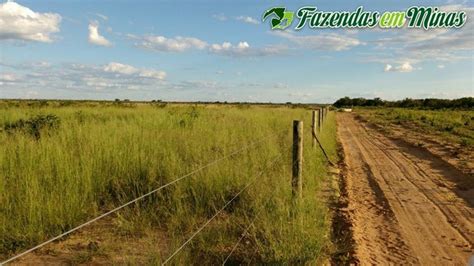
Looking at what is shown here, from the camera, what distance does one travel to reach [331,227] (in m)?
5.55

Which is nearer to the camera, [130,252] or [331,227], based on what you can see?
[130,252]

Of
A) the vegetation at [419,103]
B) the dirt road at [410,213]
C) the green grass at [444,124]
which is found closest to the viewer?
the dirt road at [410,213]

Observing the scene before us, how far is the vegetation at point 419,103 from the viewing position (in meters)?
81.8

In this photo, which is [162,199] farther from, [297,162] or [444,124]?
[444,124]

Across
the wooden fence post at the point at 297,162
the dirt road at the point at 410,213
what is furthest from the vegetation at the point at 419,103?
the wooden fence post at the point at 297,162

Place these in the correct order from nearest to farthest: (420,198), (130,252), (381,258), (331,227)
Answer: (130,252) → (381,258) → (331,227) → (420,198)

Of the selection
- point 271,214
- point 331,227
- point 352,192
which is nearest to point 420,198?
point 352,192

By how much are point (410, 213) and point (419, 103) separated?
10075cm

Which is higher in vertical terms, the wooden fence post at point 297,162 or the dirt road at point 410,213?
the wooden fence post at point 297,162

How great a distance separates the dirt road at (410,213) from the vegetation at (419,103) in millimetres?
77466

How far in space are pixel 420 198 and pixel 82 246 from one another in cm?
590

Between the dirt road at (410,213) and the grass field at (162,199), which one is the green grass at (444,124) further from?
the grass field at (162,199)

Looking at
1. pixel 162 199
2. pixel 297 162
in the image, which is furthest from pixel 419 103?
pixel 162 199

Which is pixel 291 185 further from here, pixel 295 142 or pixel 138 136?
pixel 138 136
